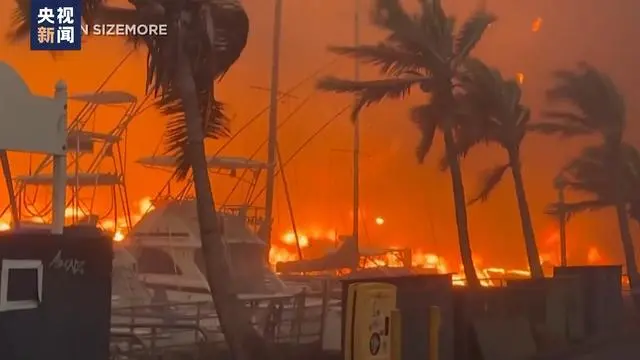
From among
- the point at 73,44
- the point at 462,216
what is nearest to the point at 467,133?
the point at 462,216

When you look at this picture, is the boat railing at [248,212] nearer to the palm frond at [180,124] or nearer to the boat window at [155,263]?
the boat window at [155,263]

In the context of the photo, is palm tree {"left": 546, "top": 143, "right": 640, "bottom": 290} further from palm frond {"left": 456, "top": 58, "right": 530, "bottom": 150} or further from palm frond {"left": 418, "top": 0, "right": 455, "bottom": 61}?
palm frond {"left": 418, "top": 0, "right": 455, "bottom": 61}

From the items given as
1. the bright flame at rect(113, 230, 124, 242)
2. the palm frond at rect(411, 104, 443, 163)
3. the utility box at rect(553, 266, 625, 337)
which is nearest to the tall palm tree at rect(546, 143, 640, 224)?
the palm frond at rect(411, 104, 443, 163)

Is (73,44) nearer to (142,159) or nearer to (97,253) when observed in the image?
(97,253)

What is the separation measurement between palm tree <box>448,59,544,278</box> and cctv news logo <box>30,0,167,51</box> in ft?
45.8

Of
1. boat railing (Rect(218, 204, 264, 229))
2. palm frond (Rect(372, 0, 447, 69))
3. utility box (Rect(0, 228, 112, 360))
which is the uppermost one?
palm frond (Rect(372, 0, 447, 69))

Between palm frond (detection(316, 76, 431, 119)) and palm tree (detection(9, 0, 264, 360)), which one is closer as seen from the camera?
palm tree (detection(9, 0, 264, 360))

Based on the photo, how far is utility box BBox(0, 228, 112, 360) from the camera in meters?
7.88

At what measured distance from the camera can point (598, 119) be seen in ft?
111

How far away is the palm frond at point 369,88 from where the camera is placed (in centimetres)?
2364

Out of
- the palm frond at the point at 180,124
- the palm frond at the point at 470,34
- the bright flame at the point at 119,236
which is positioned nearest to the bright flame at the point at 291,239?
the bright flame at the point at 119,236

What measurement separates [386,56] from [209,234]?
11.1 m

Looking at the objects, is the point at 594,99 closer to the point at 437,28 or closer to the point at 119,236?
the point at 437,28

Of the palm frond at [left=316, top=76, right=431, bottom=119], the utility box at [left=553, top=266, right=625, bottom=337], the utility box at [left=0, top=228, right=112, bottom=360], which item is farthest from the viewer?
the palm frond at [left=316, top=76, right=431, bottom=119]
